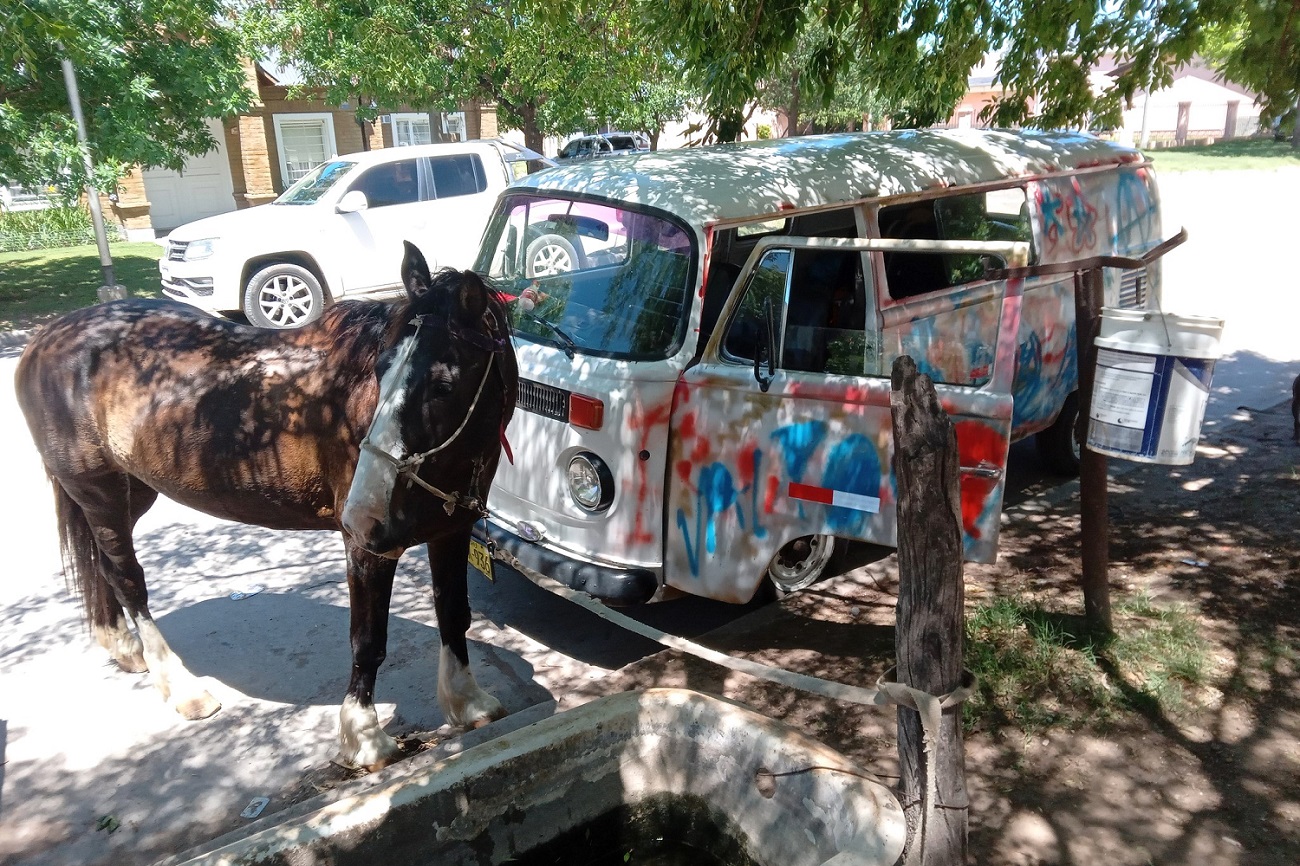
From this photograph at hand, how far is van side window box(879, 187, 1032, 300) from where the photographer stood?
16.2 feet

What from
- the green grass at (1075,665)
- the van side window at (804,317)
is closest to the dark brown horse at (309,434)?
the van side window at (804,317)

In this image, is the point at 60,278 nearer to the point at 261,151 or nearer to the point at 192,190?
the point at 192,190

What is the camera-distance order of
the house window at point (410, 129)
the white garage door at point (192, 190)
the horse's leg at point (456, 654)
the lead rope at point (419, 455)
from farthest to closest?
the house window at point (410, 129), the white garage door at point (192, 190), the horse's leg at point (456, 654), the lead rope at point (419, 455)

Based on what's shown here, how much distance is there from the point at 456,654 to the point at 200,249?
9122mm

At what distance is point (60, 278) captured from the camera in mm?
17047

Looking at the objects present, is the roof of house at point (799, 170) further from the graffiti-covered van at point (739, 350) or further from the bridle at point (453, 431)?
the bridle at point (453, 431)

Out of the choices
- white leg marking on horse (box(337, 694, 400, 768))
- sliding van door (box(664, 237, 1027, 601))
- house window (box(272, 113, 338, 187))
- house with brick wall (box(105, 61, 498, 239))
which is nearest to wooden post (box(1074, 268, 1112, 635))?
sliding van door (box(664, 237, 1027, 601))

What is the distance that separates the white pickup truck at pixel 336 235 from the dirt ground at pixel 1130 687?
735cm

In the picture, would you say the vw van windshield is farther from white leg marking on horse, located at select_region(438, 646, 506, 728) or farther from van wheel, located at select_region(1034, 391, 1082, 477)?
van wheel, located at select_region(1034, 391, 1082, 477)

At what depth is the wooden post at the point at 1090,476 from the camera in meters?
4.01

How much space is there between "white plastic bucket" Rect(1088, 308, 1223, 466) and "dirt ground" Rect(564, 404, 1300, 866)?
1134 millimetres

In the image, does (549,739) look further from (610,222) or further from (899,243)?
(610,222)

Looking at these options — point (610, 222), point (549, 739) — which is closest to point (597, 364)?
point (610, 222)

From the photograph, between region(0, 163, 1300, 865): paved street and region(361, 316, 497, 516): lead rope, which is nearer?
region(361, 316, 497, 516): lead rope
